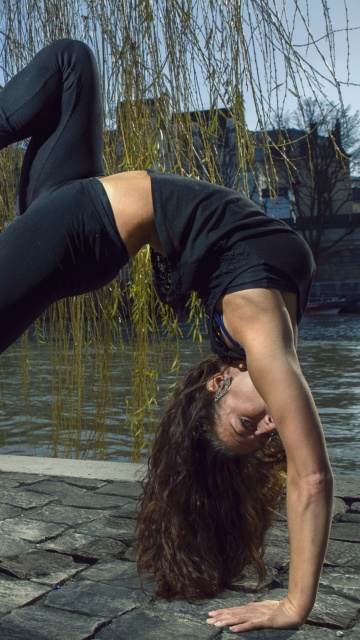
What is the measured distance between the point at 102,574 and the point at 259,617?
0.64 metres

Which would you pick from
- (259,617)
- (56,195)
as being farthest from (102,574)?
(56,195)

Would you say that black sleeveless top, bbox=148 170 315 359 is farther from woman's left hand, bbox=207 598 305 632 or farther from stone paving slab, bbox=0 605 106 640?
stone paving slab, bbox=0 605 106 640

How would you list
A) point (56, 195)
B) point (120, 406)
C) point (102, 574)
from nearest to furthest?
point (56, 195), point (102, 574), point (120, 406)

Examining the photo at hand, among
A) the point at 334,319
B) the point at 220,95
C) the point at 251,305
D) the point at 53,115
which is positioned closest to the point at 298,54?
the point at 220,95

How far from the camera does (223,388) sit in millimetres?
2797

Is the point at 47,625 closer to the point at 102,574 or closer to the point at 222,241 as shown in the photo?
the point at 102,574

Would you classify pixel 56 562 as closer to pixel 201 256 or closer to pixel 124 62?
pixel 201 256

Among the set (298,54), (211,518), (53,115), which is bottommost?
(211,518)

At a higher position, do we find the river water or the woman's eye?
the woman's eye

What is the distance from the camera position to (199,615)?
2590 millimetres

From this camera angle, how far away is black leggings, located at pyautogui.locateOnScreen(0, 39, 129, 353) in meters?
2.28

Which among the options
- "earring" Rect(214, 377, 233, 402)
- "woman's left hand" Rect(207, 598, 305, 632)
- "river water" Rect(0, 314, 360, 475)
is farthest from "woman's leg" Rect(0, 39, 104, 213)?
"river water" Rect(0, 314, 360, 475)

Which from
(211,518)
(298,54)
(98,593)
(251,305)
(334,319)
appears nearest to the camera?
(251,305)

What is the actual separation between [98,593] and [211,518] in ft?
1.47
